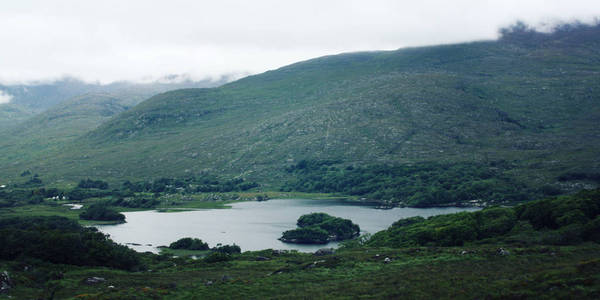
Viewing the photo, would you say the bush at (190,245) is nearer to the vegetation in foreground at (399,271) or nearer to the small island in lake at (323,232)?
the small island in lake at (323,232)

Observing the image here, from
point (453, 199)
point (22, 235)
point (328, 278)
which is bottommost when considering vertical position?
point (453, 199)

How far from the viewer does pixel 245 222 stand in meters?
135

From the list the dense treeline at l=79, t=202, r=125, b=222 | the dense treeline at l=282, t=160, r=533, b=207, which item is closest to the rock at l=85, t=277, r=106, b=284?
the dense treeline at l=79, t=202, r=125, b=222

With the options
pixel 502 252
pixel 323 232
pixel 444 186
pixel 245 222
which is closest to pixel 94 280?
pixel 502 252

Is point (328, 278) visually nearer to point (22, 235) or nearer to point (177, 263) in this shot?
point (177, 263)

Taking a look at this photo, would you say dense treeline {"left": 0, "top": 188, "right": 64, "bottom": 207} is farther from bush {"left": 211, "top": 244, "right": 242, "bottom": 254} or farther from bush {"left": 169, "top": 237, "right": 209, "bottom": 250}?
bush {"left": 211, "top": 244, "right": 242, "bottom": 254}

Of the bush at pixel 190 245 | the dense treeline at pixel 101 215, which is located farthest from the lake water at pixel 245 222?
the bush at pixel 190 245

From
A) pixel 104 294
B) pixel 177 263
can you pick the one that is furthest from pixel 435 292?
pixel 177 263

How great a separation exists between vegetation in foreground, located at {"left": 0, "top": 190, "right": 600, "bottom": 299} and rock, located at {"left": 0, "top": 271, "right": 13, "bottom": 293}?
0.36 meters

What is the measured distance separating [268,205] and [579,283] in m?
137

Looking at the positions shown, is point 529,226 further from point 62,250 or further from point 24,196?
point 24,196

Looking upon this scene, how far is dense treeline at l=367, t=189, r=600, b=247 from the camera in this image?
58.2 m

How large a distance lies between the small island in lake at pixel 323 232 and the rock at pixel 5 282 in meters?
67.1

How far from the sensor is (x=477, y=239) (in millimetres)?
70062
